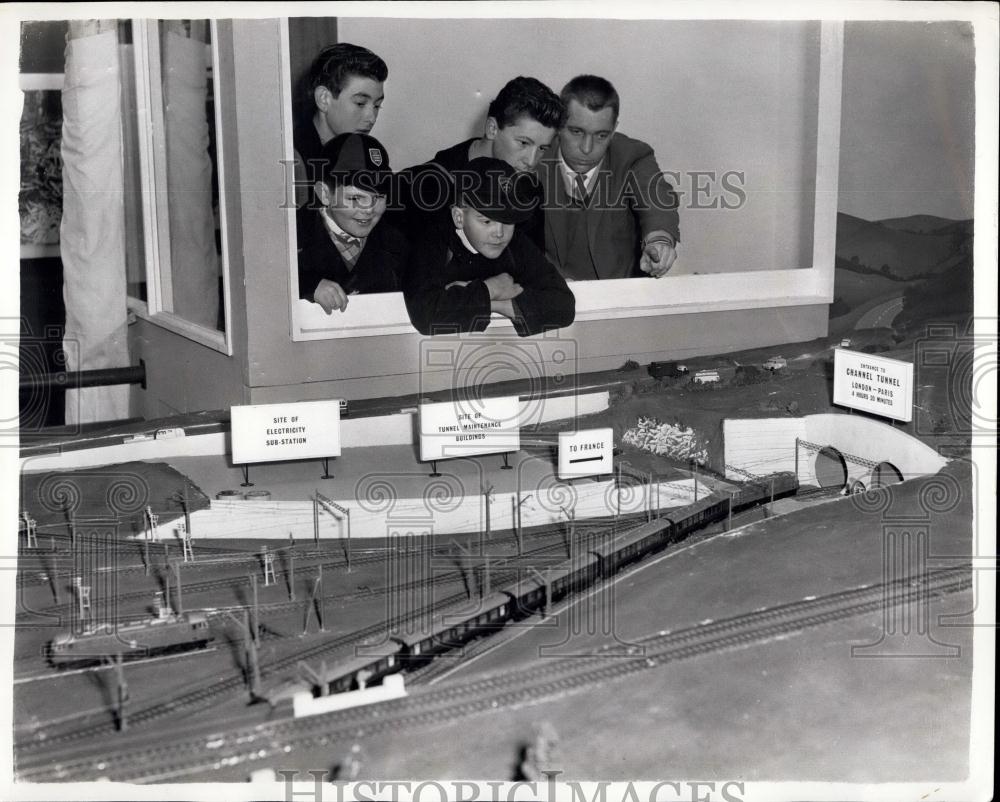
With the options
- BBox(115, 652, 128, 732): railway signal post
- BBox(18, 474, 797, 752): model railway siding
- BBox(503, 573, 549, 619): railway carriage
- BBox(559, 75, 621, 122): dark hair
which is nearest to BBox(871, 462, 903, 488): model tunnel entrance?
BBox(18, 474, 797, 752): model railway siding

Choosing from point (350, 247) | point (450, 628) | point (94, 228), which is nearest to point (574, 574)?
point (450, 628)

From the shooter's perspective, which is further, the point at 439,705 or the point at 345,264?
the point at 345,264

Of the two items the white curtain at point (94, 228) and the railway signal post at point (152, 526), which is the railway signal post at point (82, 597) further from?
Result: the white curtain at point (94, 228)

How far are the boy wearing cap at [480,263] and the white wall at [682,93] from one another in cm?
20

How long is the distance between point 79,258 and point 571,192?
6.33ft

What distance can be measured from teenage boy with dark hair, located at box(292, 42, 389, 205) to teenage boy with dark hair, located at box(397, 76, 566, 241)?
268mm

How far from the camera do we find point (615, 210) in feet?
15.0

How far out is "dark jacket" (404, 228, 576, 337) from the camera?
4332 millimetres

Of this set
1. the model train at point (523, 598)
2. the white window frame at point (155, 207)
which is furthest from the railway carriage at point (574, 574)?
the white window frame at point (155, 207)

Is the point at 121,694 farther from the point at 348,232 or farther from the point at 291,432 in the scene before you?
the point at 348,232

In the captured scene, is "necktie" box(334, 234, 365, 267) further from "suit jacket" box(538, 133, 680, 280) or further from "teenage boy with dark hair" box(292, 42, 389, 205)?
"suit jacket" box(538, 133, 680, 280)

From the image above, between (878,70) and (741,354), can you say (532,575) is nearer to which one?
(741,354)

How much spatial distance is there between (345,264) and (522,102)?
83cm

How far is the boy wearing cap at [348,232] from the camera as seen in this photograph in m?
4.17
